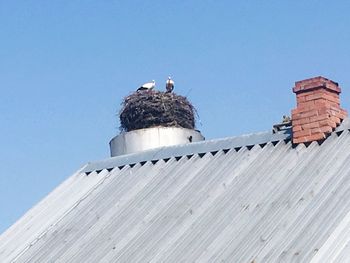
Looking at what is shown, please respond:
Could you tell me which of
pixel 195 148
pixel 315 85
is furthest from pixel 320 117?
pixel 195 148

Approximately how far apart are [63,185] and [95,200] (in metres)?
1.29

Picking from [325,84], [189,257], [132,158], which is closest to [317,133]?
[325,84]

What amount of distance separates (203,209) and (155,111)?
413 centimetres

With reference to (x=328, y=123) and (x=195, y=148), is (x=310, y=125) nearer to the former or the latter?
(x=328, y=123)

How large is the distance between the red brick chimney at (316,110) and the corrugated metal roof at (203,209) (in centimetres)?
14

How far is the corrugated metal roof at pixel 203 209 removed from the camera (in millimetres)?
9695

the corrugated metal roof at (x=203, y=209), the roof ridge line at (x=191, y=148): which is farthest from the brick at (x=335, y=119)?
the roof ridge line at (x=191, y=148)

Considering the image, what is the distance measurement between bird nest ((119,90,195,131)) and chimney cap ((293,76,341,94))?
3.55 metres

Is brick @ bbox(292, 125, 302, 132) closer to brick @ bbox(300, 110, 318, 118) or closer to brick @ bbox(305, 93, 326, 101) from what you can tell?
brick @ bbox(300, 110, 318, 118)

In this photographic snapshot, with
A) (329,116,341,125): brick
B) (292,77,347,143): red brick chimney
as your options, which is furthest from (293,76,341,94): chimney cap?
(329,116,341,125): brick

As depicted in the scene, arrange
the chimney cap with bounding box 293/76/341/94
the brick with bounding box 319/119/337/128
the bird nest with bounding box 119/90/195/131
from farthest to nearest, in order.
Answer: the bird nest with bounding box 119/90/195/131 < the chimney cap with bounding box 293/76/341/94 < the brick with bounding box 319/119/337/128

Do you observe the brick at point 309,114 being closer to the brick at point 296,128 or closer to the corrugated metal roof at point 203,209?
the brick at point 296,128

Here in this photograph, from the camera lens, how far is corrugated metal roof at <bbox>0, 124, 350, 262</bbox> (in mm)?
9695

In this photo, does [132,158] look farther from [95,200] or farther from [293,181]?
[293,181]
